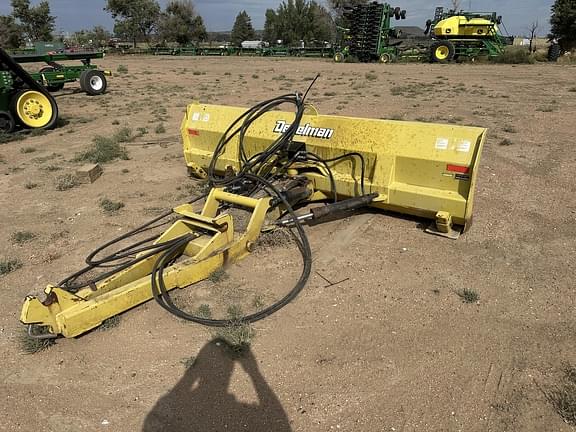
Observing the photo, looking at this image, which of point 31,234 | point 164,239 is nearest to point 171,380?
point 164,239

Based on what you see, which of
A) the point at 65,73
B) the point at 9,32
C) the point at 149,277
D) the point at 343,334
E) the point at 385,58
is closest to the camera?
the point at 343,334

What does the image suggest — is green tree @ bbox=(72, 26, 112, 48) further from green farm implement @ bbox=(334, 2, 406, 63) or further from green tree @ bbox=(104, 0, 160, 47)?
green farm implement @ bbox=(334, 2, 406, 63)

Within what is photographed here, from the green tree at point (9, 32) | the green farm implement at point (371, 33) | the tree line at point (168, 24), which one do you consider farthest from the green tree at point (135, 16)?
the green farm implement at point (371, 33)

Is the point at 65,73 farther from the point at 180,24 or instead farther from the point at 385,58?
the point at 180,24

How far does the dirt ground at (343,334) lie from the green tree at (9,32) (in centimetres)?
5096

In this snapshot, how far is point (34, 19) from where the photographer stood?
176 ft

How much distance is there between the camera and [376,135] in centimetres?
470

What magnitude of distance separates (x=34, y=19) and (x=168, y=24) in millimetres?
15597

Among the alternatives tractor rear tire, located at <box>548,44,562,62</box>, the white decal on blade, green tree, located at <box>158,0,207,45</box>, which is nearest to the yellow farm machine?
the white decal on blade

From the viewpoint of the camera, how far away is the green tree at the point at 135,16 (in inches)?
2235

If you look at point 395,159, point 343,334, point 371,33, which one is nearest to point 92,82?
point 395,159

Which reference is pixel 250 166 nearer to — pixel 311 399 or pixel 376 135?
pixel 376 135

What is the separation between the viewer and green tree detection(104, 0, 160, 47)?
56781mm

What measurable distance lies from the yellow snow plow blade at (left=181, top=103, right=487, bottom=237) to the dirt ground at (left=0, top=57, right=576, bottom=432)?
0.38 m
